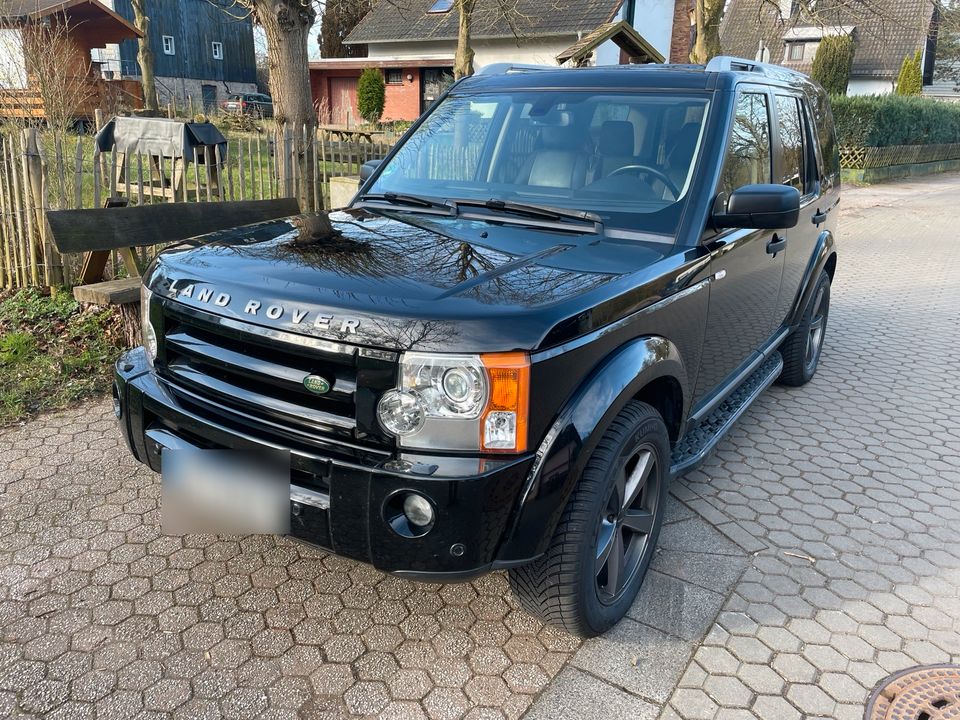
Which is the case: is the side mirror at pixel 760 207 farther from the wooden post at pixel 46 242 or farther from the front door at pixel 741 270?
the wooden post at pixel 46 242

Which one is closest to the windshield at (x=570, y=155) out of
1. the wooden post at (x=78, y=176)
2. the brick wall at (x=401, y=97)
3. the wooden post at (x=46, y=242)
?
the wooden post at (x=78, y=176)

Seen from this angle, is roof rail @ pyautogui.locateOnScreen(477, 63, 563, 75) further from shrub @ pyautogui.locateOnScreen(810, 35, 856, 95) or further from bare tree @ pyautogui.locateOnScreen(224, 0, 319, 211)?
shrub @ pyautogui.locateOnScreen(810, 35, 856, 95)

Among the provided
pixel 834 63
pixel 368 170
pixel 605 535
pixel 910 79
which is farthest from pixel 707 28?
pixel 910 79

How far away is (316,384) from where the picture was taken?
2.37 m

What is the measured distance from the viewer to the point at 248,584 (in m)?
3.15

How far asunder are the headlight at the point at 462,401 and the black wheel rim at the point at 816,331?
4.11 m

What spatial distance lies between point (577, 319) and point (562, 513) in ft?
2.07

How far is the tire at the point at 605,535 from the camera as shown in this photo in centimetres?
253

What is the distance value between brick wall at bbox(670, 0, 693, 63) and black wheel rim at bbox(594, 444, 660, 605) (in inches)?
1417

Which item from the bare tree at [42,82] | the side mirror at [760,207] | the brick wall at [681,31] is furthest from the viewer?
the brick wall at [681,31]

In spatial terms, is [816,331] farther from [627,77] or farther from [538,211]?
[538,211]

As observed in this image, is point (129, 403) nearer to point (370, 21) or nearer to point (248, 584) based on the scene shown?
point (248, 584)

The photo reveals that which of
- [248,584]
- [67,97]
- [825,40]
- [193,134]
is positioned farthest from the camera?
[825,40]

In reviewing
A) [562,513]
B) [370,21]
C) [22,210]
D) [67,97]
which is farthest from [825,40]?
[562,513]
